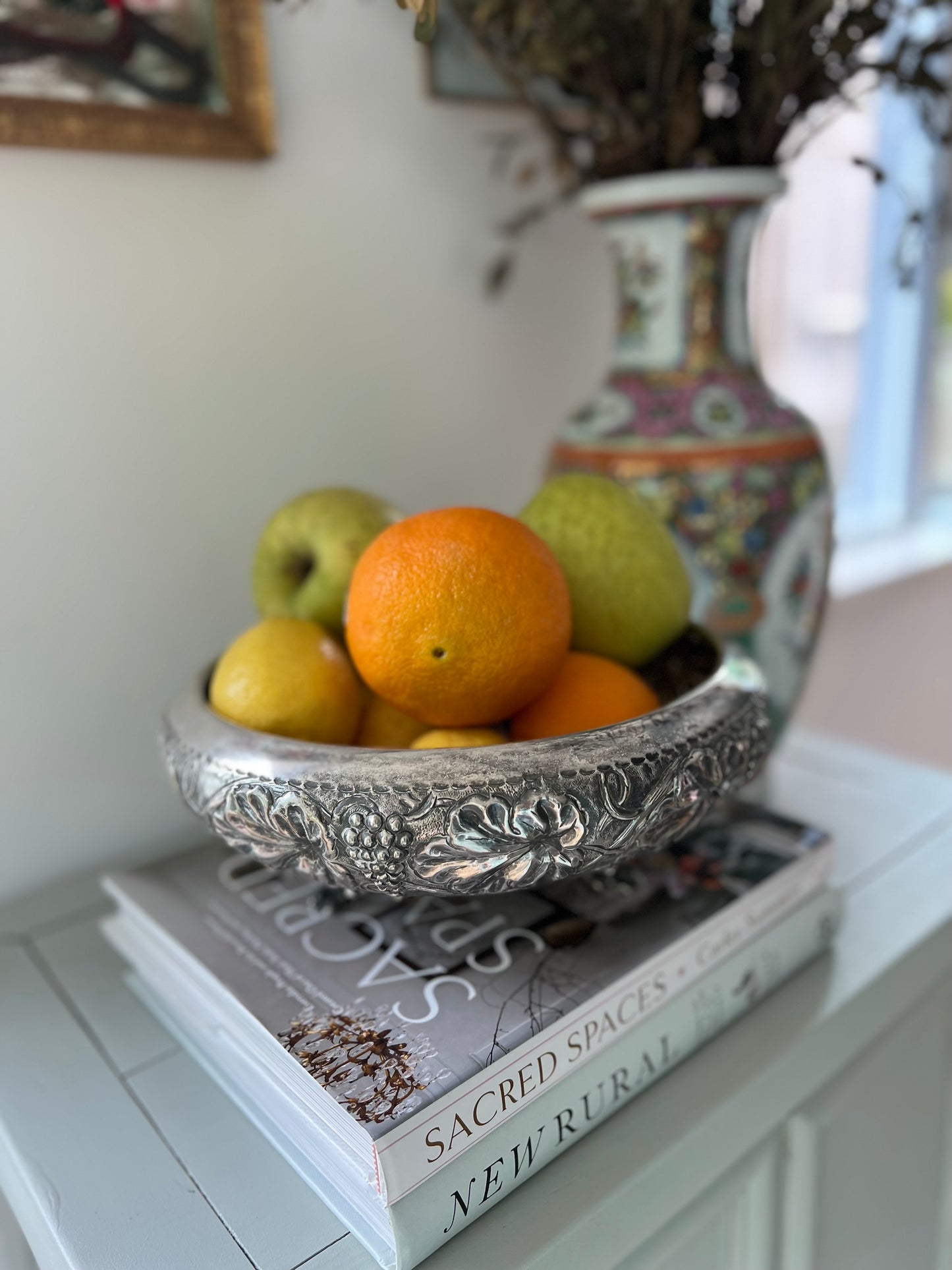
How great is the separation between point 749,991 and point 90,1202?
0.32m

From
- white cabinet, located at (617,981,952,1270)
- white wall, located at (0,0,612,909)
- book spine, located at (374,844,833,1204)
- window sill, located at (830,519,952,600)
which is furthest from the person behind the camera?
window sill, located at (830,519,952,600)

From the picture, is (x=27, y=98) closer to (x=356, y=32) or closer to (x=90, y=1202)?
(x=356, y=32)

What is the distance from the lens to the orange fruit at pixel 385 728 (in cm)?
45

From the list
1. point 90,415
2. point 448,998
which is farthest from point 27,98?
point 448,998

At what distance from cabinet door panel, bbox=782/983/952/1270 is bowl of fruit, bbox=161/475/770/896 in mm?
222

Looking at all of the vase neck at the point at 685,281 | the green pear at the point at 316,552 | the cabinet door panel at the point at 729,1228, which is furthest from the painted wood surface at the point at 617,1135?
the vase neck at the point at 685,281

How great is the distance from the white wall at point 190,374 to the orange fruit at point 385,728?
249 mm

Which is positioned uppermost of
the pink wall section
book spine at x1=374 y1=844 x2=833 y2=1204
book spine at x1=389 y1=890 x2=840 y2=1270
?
book spine at x1=374 y1=844 x2=833 y2=1204

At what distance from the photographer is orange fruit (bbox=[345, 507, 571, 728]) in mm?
392

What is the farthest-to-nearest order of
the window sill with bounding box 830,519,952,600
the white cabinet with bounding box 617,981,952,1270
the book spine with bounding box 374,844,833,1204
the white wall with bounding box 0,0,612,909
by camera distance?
the window sill with bounding box 830,519,952,600 → the white wall with bounding box 0,0,612,909 → the white cabinet with bounding box 617,981,952,1270 → the book spine with bounding box 374,844,833,1204

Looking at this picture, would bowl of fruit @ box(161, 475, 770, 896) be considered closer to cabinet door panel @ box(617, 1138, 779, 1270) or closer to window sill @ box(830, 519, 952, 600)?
cabinet door panel @ box(617, 1138, 779, 1270)

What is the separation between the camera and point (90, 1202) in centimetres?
38

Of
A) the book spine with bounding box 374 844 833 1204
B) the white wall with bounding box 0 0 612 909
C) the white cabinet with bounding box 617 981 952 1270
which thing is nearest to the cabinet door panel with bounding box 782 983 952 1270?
the white cabinet with bounding box 617 981 952 1270

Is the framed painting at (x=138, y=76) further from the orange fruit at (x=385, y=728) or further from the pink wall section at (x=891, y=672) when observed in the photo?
the pink wall section at (x=891, y=672)
